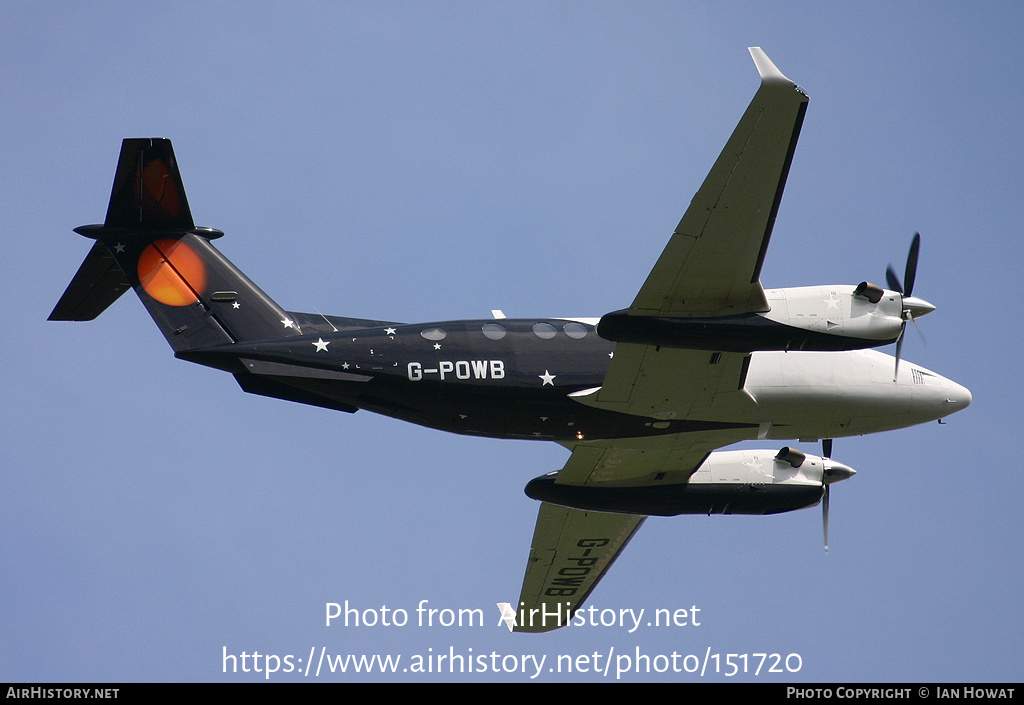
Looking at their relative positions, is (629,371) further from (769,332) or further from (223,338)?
(223,338)

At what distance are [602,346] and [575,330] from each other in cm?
70

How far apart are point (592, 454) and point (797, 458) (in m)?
5.61

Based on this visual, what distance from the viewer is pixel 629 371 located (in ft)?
72.3

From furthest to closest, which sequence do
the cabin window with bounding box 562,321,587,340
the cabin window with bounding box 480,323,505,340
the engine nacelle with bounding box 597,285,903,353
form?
1. the cabin window with bounding box 562,321,587,340
2. the cabin window with bounding box 480,323,505,340
3. the engine nacelle with bounding box 597,285,903,353

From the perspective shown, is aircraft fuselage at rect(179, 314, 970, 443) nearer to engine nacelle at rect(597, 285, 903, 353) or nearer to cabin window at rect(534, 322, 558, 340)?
cabin window at rect(534, 322, 558, 340)

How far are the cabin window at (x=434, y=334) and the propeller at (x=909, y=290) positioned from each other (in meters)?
9.42

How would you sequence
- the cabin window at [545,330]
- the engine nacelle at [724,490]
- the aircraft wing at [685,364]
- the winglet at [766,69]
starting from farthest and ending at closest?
the engine nacelle at [724,490] < the cabin window at [545,330] < the aircraft wing at [685,364] < the winglet at [766,69]

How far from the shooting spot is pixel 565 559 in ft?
96.6

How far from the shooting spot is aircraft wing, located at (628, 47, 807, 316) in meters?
18.1

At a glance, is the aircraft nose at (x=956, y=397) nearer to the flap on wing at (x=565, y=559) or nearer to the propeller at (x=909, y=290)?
the propeller at (x=909, y=290)

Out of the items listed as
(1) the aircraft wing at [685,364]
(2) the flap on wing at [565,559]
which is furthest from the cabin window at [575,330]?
(2) the flap on wing at [565,559]

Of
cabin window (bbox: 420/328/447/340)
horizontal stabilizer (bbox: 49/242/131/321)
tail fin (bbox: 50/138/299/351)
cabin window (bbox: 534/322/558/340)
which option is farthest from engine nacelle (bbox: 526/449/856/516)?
horizontal stabilizer (bbox: 49/242/131/321)

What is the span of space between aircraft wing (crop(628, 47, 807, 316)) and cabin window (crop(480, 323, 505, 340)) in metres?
3.19

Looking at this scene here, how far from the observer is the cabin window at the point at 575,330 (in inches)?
918
